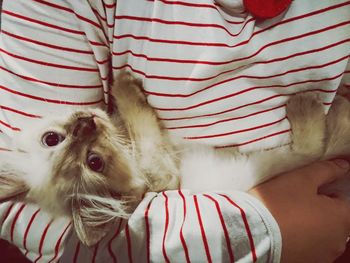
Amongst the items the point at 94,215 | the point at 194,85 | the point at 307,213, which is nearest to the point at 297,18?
the point at 194,85

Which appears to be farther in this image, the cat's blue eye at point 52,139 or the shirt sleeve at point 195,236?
the cat's blue eye at point 52,139

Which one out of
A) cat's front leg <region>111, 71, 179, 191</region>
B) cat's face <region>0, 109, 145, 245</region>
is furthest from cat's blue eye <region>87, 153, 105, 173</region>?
cat's front leg <region>111, 71, 179, 191</region>

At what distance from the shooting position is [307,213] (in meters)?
0.95

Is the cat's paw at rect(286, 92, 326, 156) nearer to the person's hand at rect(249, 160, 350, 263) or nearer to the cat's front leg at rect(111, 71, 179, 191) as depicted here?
the person's hand at rect(249, 160, 350, 263)

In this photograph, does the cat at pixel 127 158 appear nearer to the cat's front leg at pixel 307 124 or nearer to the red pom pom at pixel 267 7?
the cat's front leg at pixel 307 124

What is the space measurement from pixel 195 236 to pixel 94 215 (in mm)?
271

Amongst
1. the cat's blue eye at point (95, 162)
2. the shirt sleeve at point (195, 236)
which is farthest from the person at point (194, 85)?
the cat's blue eye at point (95, 162)

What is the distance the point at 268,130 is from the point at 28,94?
0.61 metres

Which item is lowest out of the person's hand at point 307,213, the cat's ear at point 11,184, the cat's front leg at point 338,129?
the person's hand at point 307,213

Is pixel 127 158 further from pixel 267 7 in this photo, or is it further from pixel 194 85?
pixel 267 7

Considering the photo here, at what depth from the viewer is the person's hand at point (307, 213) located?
926 millimetres

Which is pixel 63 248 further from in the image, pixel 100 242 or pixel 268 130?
pixel 268 130

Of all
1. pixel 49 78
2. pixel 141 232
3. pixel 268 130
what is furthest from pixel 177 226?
pixel 49 78

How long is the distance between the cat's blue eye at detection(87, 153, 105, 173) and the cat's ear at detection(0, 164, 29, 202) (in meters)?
0.17
